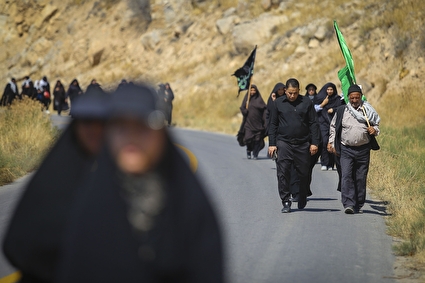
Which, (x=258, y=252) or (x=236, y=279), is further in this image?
(x=258, y=252)

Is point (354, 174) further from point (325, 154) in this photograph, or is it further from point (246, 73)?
point (246, 73)

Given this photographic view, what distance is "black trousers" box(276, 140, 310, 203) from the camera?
11086 millimetres

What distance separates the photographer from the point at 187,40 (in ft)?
159

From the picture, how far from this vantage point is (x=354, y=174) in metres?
11.2

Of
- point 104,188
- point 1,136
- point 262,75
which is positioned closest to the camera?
point 104,188

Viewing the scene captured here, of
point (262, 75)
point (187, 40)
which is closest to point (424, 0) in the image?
point (262, 75)

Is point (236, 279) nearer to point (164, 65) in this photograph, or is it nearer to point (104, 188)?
point (104, 188)

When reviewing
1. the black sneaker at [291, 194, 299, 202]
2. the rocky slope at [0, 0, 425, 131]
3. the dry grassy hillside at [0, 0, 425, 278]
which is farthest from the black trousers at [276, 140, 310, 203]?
the rocky slope at [0, 0, 425, 131]

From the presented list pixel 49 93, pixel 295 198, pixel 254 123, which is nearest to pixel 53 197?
pixel 295 198

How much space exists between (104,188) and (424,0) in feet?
112

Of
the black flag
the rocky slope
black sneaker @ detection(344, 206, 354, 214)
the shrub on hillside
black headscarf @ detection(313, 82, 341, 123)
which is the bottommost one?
black sneaker @ detection(344, 206, 354, 214)

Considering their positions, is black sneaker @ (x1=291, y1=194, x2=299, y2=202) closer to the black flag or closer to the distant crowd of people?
the black flag

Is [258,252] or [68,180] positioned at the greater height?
[68,180]

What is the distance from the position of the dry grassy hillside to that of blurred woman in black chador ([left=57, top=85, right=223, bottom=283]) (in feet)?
28.0
